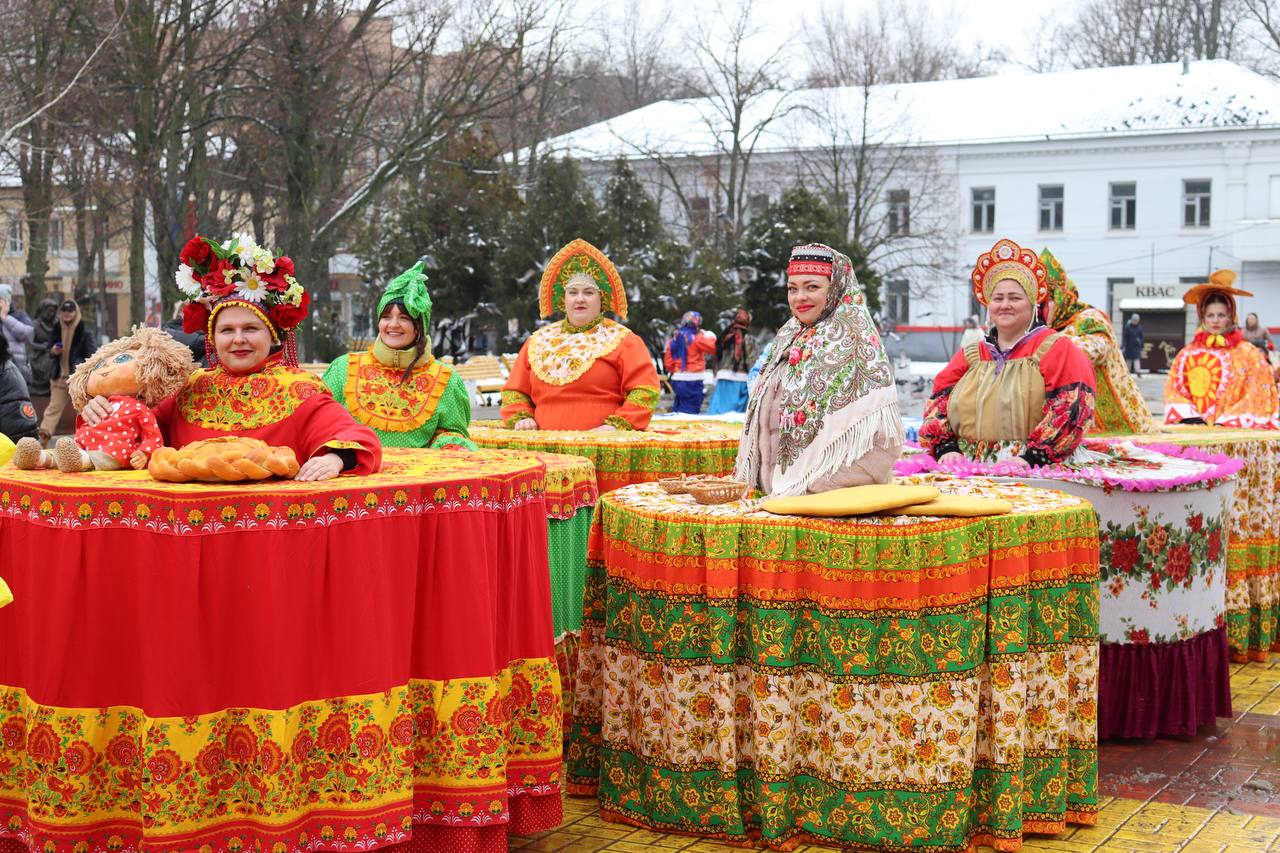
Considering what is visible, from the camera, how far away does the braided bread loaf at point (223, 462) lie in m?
4.23

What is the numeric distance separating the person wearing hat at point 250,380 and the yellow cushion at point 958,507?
1.79 metres

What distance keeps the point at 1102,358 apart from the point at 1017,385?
1.67m

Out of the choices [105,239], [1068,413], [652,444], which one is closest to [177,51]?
[105,239]

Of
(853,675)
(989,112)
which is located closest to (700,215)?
(989,112)

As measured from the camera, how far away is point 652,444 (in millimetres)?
7559

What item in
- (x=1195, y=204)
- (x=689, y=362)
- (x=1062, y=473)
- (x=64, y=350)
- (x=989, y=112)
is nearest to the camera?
(x=1062, y=473)

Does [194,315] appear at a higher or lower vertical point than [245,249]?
lower

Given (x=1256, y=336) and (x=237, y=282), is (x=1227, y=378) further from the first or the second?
(x=1256, y=336)

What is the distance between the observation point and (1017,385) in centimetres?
634

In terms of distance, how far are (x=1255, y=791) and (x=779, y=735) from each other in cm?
222

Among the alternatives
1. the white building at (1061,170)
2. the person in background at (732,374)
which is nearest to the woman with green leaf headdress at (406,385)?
the person in background at (732,374)

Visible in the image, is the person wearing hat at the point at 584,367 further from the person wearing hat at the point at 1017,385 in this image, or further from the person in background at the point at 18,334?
the person in background at the point at 18,334

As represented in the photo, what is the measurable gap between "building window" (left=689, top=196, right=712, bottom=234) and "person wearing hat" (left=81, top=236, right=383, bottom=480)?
96.8 ft

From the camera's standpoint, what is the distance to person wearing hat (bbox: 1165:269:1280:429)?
1035 cm
